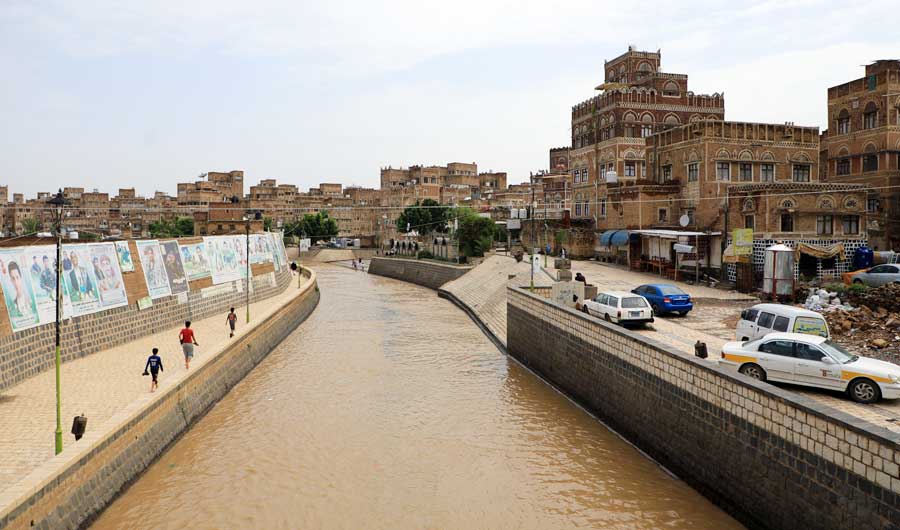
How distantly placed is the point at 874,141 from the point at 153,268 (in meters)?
42.5

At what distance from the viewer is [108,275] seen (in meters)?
23.8

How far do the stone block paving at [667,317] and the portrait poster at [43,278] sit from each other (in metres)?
16.9

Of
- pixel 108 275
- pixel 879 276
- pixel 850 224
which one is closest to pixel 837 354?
pixel 879 276

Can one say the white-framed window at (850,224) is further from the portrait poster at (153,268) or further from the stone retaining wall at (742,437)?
the portrait poster at (153,268)

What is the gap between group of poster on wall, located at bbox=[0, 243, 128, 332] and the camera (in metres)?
17.9

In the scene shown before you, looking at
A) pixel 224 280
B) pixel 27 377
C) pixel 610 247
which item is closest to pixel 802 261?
pixel 610 247

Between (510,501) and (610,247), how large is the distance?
1386 inches

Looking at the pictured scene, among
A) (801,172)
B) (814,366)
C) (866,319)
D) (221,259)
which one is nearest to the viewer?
(814,366)

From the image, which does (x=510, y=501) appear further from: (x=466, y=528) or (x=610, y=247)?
(x=610, y=247)

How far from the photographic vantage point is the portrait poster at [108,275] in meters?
23.2

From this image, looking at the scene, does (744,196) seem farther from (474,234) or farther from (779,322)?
(474,234)

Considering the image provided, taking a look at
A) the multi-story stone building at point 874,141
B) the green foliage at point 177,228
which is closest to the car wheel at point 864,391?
the multi-story stone building at point 874,141

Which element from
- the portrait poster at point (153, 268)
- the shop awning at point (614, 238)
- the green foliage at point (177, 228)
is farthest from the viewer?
the green foliage at point (177, 228)

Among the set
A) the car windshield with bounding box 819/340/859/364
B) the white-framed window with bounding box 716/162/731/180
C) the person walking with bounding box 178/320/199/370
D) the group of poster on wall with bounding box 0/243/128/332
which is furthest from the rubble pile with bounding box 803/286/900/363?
the group of poster on wall with bounding box 0/243/128/332
